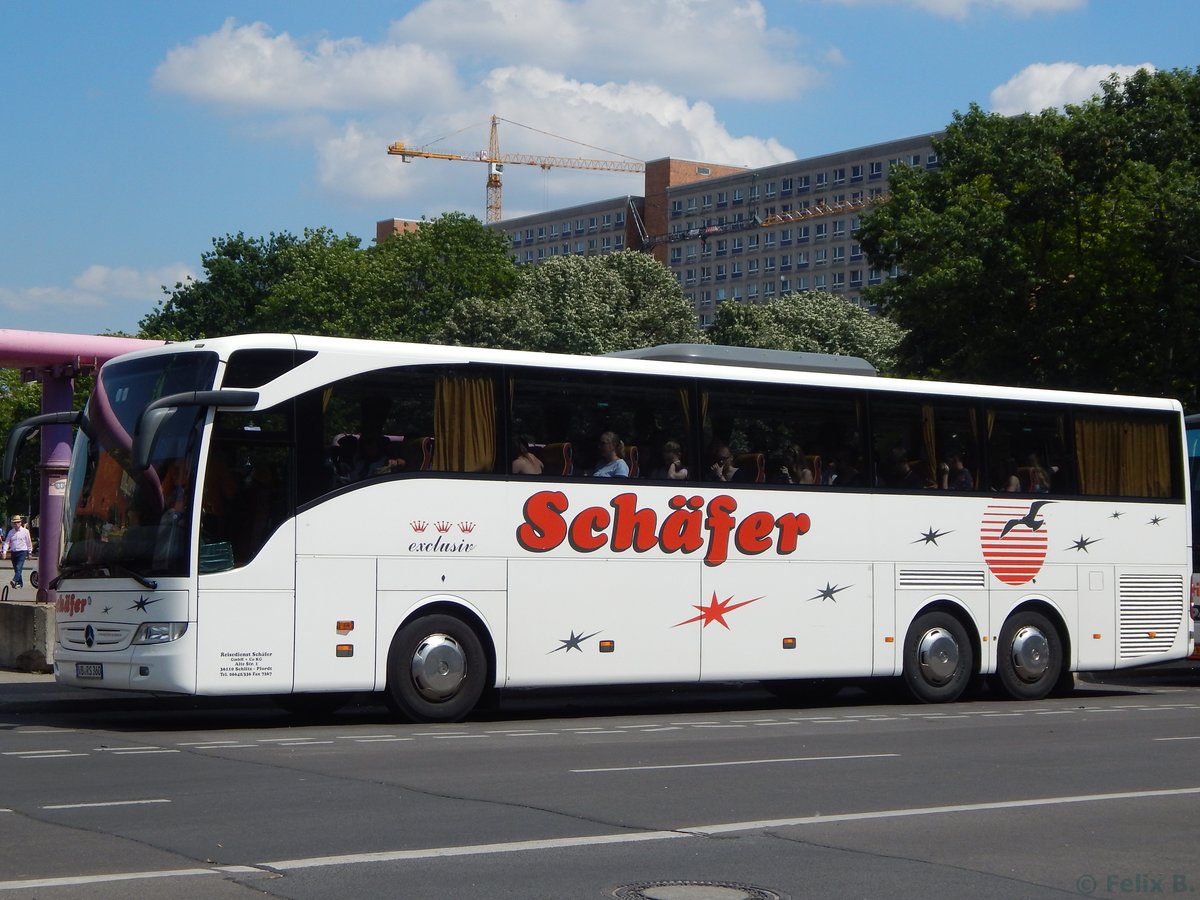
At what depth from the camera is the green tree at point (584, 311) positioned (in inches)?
2643

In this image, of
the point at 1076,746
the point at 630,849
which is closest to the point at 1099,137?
the point at 1076,746

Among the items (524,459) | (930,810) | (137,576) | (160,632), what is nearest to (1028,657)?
(524,459)

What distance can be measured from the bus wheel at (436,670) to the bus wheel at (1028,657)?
6.97 metres

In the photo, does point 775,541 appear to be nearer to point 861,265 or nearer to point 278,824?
point 278,824

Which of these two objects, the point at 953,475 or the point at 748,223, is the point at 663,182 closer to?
the point at 748,223

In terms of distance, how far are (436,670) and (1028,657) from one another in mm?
7894

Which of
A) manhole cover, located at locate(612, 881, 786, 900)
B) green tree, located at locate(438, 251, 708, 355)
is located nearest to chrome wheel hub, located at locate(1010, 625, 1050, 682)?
manhole cover, located at locate(612, 881, 786, 900)

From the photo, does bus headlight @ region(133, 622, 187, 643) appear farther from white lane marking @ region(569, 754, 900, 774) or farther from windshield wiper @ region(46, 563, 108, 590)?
white lane marking @ region(569, 754, 900, 774)

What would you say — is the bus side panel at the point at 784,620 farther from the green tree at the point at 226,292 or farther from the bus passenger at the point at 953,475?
the green tree at the point at 226,292

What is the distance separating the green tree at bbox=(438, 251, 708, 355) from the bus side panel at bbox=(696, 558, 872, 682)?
47.3 meters

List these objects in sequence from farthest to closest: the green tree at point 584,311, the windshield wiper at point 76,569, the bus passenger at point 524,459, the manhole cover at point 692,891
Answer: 1. the green tree at point 584,311
2. the bus passenger at point 524,459
3. the windshield wiper at point 76,569
4. the manhole cover at point 692,891

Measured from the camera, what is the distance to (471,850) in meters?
8.30

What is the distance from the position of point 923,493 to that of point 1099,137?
76.2 feet

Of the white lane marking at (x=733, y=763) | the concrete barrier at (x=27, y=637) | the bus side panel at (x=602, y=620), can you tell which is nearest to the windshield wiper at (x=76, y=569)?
the bus side panel at (x=602, y=620)
